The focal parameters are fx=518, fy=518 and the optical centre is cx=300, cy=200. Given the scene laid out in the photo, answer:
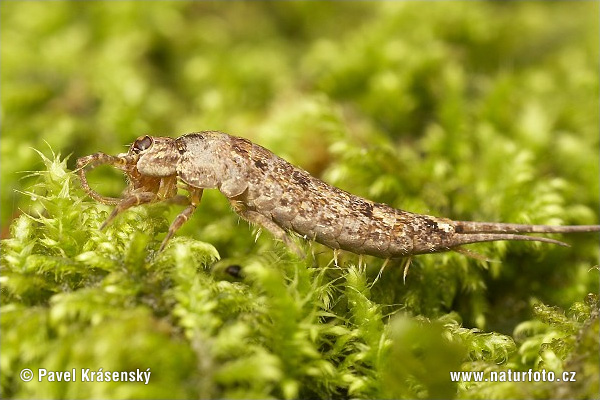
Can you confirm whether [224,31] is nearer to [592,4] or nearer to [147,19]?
[147,19]

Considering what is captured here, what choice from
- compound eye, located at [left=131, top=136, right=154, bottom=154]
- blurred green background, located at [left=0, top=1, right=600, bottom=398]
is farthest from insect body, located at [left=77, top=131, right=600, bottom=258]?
blurred green background, located at [left=0, top=1, right=600, bottom=398]

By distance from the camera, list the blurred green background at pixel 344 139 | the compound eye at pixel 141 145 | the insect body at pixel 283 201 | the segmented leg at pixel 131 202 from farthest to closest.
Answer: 1. the compound eye at pixel 141 145
2. the insect body at pixel 283 201
3. the segmented leg at pixel 131 202
4. the blurred green background at pixel 344 139

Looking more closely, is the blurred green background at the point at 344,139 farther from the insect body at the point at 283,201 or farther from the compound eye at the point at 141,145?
the compound eye at the point at 141,145

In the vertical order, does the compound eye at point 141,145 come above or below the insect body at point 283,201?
above

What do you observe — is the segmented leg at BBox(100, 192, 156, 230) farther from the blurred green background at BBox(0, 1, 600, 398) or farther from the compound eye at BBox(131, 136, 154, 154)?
the compound eye at BBox(131, 136, 154, 154)

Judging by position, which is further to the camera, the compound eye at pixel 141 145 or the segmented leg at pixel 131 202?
the compound eye at pixel 141 145

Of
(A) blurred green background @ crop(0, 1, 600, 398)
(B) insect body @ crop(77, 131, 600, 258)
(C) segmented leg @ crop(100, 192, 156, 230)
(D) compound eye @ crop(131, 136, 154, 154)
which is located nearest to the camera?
(A) blurred green background @ crop(0, 1, 600, 398)

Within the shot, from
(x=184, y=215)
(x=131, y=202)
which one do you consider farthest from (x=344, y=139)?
(x=131, y=202)

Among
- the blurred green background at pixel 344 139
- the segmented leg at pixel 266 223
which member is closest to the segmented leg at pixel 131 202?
the blurred green background at pixel 344 139
